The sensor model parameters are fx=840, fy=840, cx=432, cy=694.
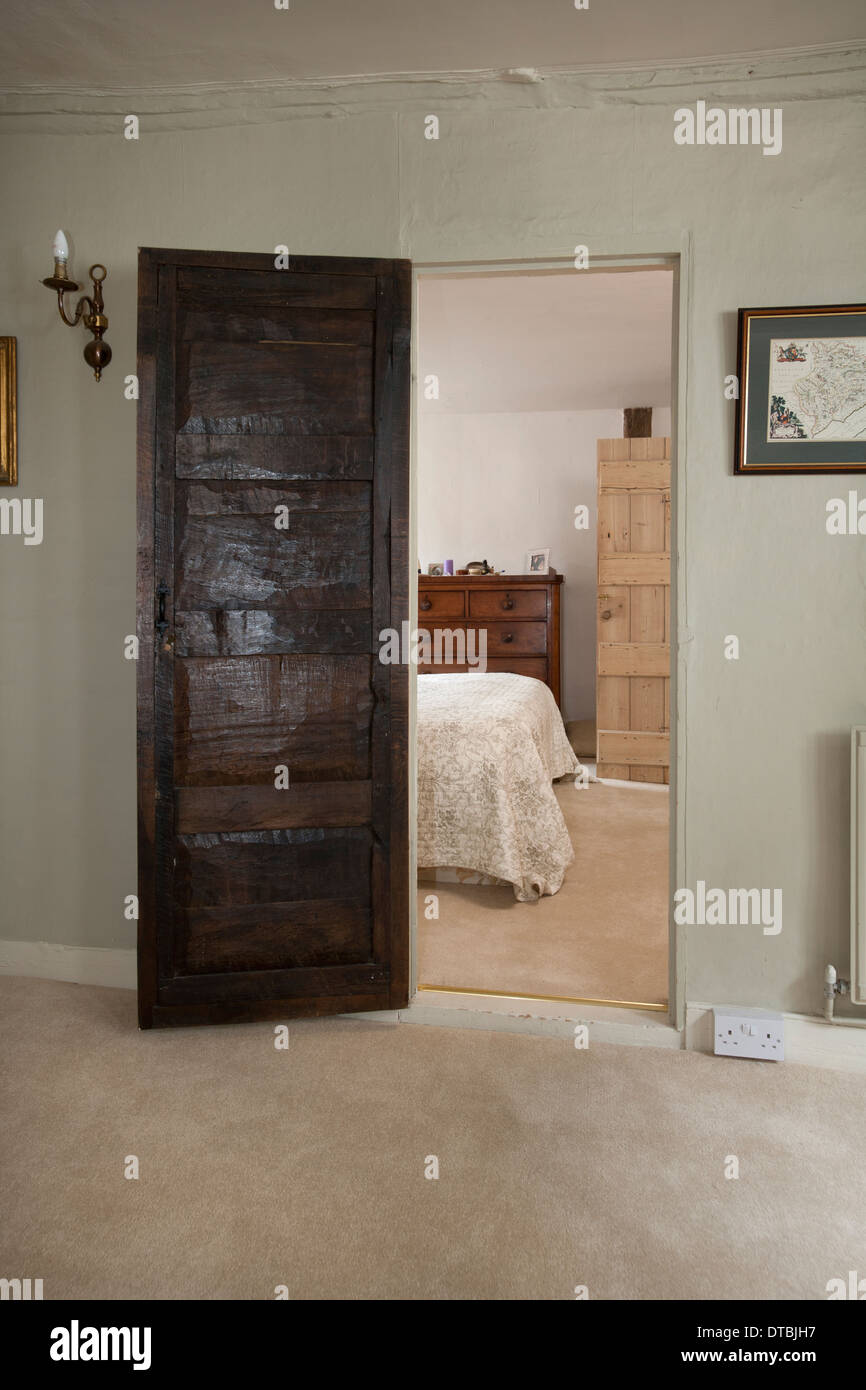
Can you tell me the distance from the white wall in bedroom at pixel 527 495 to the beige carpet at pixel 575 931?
8.81 ft

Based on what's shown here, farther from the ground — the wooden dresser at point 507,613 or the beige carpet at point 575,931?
the wooden dresser at point 507,613

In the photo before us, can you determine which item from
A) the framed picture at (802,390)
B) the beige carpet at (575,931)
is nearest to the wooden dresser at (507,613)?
the beige carpet at (575,931)

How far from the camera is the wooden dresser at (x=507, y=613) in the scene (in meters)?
6.15

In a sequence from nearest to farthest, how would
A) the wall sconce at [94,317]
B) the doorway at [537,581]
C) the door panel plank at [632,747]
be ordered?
the wall sconce at [94,317]
the doorway at [537,581]
the door panel plank at [632,747]

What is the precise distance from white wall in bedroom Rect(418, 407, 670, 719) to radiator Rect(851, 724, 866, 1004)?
14.7 feet

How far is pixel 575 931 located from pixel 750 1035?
92 centimetres

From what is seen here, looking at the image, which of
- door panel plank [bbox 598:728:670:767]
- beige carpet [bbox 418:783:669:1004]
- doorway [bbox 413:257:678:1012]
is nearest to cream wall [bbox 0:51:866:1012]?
doorway [bbox 413:257:678:1012]

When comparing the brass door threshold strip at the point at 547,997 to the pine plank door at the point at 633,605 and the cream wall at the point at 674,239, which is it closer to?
the cream wall at the point at 674,239

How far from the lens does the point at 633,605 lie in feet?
18.5

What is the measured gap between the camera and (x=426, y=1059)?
7.34 feet

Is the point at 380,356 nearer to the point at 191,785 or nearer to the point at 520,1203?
the point at 191,785

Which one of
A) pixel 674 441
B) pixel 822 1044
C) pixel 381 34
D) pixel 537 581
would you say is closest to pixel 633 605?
pixel 537 581

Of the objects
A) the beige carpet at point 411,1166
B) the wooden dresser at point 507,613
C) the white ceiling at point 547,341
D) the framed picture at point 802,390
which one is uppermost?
the white ceiling at point 547,341
